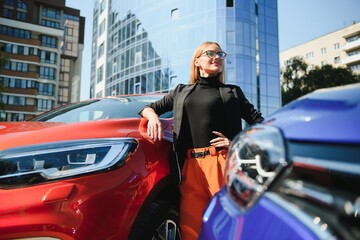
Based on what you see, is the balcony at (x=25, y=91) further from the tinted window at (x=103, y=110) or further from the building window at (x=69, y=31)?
the tinted window at (x=103, y=110)

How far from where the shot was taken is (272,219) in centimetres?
64

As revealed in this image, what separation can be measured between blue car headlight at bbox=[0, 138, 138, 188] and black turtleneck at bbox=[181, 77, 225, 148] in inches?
20.8

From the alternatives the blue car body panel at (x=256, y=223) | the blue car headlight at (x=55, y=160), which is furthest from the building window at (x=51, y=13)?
the blue car body panel at (x=256, y=223)

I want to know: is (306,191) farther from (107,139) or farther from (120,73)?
(120,73)

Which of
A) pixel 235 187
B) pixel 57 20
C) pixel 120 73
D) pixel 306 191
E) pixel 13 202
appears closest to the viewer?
pixel 306 191

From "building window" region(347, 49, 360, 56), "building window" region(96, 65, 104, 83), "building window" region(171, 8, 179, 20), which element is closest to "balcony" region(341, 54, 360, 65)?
"building window" region(347, 49, 360, 56)

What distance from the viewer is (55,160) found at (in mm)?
1401

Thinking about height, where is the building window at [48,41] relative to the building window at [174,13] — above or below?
above

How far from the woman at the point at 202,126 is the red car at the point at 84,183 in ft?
0.39

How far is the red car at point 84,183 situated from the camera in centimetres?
128

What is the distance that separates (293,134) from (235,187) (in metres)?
0.22

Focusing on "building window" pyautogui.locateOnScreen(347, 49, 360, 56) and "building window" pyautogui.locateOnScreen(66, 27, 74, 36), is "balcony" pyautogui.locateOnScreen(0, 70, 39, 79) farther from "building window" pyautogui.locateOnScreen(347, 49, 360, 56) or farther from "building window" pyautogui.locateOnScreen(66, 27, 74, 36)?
"building window" pyautogui.locateOnScreen(347, 49, 360, 56)

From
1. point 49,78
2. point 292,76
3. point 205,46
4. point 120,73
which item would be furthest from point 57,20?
point 205,46

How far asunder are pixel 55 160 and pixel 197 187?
2.56ft
